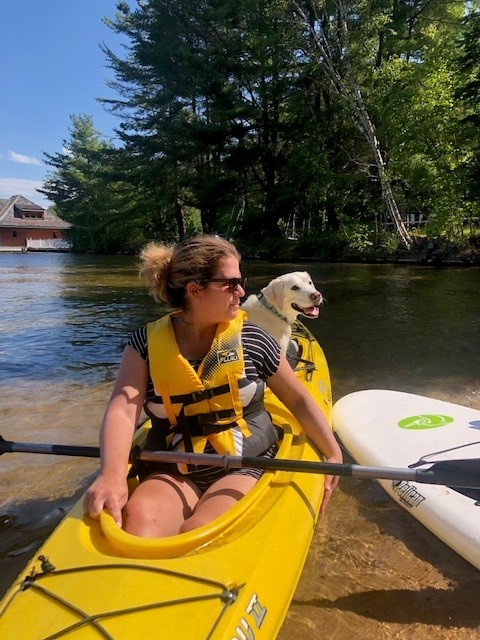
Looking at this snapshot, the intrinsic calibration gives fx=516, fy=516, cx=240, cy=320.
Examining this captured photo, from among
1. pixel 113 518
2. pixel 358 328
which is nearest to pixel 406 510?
pixel 113 518

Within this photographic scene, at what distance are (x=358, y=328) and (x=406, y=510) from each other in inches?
224

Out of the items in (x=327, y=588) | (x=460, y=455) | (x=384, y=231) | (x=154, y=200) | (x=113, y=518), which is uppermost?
(x=154, y=200)

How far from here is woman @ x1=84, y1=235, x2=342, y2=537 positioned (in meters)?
2.01

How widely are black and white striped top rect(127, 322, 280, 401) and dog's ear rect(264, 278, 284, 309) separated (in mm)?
2550

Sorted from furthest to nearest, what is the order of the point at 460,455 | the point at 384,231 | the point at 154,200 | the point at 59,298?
the point at 154,200, the point at 384,231, the point at 59,298, the point at 460,455

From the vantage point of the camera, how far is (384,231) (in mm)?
21844

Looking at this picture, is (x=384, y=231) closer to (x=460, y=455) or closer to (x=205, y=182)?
(x=205, y=182)

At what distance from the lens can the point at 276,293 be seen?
4930 millimetres

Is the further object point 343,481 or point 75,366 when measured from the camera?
point 75,366

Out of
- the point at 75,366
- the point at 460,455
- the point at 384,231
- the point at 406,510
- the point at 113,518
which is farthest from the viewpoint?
the point at 384,231

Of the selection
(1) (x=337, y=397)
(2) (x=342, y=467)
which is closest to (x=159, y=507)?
(2) (x=342, y=467)

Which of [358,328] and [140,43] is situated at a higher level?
[140,43]

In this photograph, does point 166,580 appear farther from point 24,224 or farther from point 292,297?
point 24,224

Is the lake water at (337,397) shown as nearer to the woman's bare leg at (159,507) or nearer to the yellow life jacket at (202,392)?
the woman's bare leg at (159,507)
